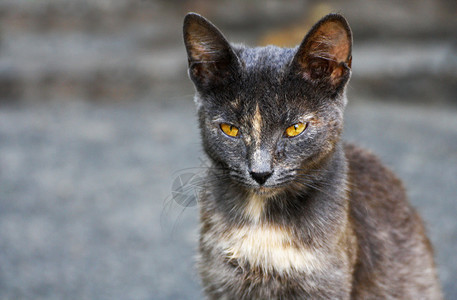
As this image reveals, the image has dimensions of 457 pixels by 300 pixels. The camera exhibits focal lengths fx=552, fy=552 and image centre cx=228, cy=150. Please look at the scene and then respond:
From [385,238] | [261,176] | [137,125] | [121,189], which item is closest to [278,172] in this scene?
[261,176]

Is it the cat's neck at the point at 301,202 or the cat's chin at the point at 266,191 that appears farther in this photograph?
the cat's neck at the point at 301,202

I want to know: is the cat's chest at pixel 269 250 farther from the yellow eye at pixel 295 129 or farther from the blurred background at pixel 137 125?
the blurred background at pixel 137 125

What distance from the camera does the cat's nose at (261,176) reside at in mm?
1762

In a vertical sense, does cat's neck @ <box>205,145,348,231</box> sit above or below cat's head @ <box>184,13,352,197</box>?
below

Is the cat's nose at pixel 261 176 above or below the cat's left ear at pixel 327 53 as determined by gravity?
below

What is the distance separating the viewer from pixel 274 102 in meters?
A: 1.84

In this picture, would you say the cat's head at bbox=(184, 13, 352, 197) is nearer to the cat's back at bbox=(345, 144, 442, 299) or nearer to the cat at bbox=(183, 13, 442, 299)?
the cat at bbox=(183, 13, 442, 299)

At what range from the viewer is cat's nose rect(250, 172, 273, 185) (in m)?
1.76

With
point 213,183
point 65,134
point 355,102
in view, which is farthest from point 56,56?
point 213,183

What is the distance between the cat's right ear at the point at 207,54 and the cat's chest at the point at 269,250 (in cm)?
55

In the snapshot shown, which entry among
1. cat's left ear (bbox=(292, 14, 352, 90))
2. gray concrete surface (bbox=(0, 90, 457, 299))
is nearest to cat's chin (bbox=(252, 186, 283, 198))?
cat's left ear (bbox=(292, 14, 352, 90))

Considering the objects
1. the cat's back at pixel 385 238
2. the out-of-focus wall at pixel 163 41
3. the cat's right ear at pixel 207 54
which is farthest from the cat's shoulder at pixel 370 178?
the out-of-focus wall at pixel 163 41

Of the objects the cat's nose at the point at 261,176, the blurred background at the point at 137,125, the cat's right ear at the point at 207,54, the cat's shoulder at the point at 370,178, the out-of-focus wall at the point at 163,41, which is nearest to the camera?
the cat's nose at the point at 261,176

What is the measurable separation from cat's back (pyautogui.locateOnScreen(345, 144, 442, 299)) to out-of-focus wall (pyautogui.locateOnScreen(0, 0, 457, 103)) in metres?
3.10
